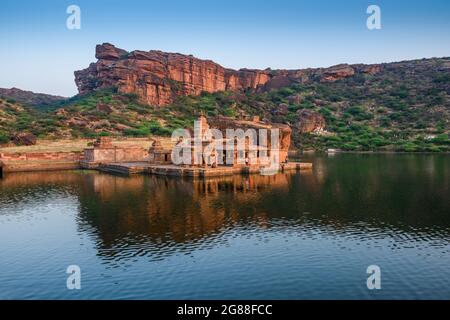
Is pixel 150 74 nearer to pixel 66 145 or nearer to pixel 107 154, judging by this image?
pixel 66 145

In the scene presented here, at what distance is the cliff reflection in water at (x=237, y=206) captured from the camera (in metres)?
22.8

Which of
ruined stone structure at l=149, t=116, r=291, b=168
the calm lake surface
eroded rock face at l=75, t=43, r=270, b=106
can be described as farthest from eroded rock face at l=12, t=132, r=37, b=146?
eroded rock face at l=75, t=43, r=270, b=106

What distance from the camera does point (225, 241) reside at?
2178 cm

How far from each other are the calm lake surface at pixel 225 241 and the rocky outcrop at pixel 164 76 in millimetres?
78537

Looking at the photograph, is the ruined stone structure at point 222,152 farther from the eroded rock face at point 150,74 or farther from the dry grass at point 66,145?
the eroded rock face at point 150,74

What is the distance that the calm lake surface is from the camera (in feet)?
53.0

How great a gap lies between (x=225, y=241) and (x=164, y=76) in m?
108

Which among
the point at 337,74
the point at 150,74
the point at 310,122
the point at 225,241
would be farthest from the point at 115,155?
the point at 337,74

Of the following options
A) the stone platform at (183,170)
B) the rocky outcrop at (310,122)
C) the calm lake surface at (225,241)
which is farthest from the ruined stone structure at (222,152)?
the rocky outcrop at (310,122)

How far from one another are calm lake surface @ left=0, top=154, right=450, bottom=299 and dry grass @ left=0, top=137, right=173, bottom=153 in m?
20.9

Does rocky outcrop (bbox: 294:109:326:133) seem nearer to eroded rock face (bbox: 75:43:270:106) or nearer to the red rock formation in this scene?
eroded rock face (bbox: 75:43:270:106)

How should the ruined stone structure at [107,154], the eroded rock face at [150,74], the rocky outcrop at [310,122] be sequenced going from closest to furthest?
the ruined stone structure at [107,154] < the eroded rock face at [150,74] < the rocky outcrop at [310,122]

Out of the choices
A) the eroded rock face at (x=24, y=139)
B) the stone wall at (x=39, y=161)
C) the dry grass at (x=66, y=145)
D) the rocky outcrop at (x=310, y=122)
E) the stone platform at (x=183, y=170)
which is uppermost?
the rocky outcrop at (x=310, y=122)

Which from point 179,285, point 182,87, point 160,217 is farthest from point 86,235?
point 182,87
